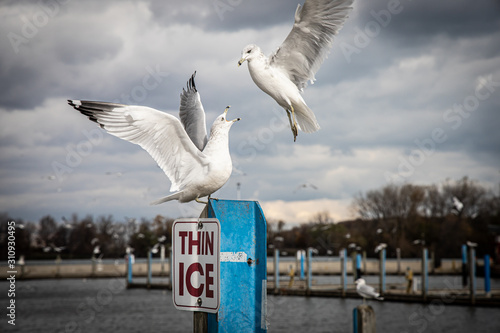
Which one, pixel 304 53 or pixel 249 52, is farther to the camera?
pixel 304 53

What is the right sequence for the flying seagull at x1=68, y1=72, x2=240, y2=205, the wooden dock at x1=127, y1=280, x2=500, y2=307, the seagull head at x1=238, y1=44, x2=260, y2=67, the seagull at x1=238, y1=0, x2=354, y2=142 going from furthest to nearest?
1. the wooden dock at x1=127, y1=280, x2=500, y2=307
2. the seagull at x1=238, y1=0, x2=354, y2=142
3. the flying seagull at x1=68, y1=72, x2=240, y2=205
4. the seagull head at x1=238, y1=44, x2=260, y2=67

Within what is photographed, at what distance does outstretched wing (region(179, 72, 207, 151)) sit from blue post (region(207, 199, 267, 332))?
134 centimetres

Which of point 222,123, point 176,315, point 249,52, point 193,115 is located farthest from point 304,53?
point 176,315

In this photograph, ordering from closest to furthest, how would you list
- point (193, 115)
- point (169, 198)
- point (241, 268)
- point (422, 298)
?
point (241, 268) → point (169, 198) → point (193, 115) → point (422, 298)

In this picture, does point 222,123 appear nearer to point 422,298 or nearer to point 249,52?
point 249,52

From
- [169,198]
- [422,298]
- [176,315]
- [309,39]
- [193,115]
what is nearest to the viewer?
[169,198]

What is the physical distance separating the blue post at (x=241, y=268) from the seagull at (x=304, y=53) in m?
0.85

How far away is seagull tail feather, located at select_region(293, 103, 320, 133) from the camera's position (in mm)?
3726

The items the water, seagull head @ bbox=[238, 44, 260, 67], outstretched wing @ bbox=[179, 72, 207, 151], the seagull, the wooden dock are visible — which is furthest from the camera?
the water

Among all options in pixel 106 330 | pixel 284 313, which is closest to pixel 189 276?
pixel 106 330

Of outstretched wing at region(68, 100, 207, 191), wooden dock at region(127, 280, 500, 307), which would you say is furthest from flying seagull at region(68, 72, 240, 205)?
wooden dock at region(127, 280, 500, 307)

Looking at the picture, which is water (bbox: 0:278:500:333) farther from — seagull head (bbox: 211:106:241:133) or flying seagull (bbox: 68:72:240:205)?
seagull head (bbox: 211:106:241:133)

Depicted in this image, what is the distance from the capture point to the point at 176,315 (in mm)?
31000

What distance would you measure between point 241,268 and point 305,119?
1411 mm
